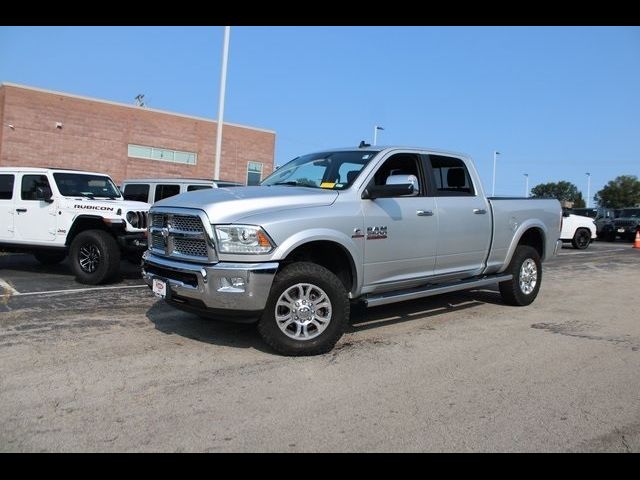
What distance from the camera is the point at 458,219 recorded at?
6531 mm

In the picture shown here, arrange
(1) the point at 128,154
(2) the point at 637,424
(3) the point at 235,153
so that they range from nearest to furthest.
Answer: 1. (2) the point at 637,424
2. (1) the point at 128,154
3. (3) the point at 235,153

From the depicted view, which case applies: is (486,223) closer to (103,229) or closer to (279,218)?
(279,218)

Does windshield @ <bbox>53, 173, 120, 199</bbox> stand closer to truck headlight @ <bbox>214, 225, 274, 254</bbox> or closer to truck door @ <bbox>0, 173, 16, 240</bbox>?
truck door @ <bbox>0, 173, 16, 240</bbox>

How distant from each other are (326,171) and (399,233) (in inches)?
41.2

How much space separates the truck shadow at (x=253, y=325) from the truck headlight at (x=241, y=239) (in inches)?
41.6

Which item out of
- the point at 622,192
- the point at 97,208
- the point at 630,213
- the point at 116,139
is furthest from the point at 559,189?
the point at 97,208

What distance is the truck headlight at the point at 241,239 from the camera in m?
4.73

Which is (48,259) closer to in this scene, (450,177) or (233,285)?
(233,285)

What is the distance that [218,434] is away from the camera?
3395mm

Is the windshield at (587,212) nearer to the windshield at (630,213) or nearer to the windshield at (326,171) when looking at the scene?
the windshield at (630,213)

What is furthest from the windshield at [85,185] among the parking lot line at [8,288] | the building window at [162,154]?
the building window at [162,154]

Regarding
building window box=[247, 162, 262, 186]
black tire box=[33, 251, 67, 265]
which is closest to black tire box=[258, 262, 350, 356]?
black tire box=[33, 251, 67, 265]
